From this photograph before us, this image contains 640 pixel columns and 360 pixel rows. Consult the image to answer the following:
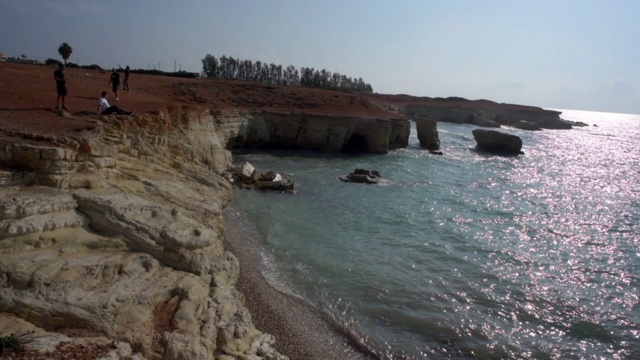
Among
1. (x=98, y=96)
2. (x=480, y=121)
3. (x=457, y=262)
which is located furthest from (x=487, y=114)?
(x=457, y=262)

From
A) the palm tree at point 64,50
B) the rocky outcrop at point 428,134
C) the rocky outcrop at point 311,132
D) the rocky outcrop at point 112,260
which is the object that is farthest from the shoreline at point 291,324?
the palm tree at point 64,50

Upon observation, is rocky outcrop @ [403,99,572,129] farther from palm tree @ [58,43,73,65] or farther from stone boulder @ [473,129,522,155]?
palm tree @ [58,43,73,65]

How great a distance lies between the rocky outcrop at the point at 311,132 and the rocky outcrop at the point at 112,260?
21.7m

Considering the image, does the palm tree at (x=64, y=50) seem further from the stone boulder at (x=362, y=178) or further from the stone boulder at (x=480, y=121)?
the stone boulder at (x=480, y=121)

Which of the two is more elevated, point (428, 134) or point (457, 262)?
point (428, 134)

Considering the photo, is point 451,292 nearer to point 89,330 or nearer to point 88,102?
point 89,330

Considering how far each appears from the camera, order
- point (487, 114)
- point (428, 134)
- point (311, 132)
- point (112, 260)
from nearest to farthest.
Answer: point (112, 260) → point (311, 132) → point (428, 134) → point (487, 114)

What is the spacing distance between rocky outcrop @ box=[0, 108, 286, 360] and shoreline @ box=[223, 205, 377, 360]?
890 millimetres

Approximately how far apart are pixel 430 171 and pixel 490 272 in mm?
18928

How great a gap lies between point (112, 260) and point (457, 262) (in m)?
10.6

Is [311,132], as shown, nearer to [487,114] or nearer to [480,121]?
[480,121]

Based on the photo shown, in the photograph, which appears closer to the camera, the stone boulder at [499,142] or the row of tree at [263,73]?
the stone boulder at [499,142]

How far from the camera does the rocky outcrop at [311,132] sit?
33.7 metres

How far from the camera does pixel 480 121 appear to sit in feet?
283
